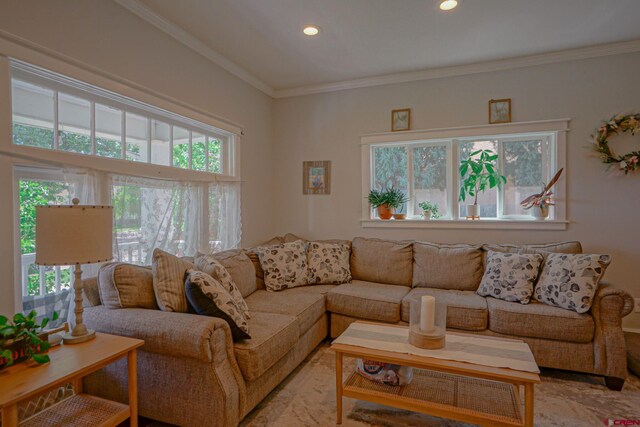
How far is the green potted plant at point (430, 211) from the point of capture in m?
3.71

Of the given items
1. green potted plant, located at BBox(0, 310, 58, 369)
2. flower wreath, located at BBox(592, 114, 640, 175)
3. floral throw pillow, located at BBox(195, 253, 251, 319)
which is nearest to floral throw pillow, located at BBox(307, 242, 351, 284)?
floral throw pillow, located at BBox(195, 253, 251, 319)

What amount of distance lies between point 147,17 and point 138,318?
2095mm

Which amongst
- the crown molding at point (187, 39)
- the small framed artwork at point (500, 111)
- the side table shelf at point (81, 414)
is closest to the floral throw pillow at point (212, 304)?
the side table shelf at point (81, 414)

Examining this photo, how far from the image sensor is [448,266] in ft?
10.3

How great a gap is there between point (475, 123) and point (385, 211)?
1.28 metres

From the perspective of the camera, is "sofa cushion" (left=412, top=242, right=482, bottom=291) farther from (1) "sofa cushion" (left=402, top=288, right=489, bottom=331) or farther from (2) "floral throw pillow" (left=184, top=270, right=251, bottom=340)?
(2) "floral throw pillow" (left=184, top=270, right=251, bottom=340)

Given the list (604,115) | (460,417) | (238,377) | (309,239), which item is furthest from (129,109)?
(604,115)

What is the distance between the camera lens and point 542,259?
2.79 m

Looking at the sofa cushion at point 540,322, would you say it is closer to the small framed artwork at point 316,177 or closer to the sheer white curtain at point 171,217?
the small framed artwork at point 316,177

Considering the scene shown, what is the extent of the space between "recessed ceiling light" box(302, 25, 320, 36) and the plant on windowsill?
1.72 metres

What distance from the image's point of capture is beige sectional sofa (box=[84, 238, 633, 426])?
172cm

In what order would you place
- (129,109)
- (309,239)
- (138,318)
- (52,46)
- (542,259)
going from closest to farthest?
1. (138,318)
2. (52,46)
3. (129,109)
4. (542,259)
5. (309,239)

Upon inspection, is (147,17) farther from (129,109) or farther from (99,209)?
(99,209)

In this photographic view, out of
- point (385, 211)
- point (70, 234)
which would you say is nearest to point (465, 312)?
point (385, 211)
